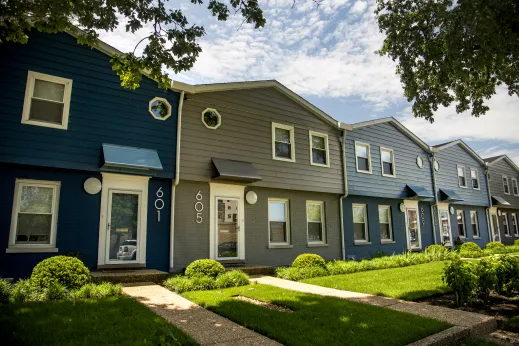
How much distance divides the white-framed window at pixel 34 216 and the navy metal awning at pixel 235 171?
14.7 ft

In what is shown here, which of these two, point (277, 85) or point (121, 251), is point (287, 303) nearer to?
point (121, 251)

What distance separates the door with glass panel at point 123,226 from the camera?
969 centimetres

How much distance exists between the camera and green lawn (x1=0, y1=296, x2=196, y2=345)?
455cm

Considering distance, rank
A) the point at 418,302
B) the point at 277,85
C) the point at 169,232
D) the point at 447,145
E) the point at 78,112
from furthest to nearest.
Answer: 1. the point at 447,145
2. the point at 277,85
3. the point at 169,232
4. the point at 78,112
5. the point at 418,302

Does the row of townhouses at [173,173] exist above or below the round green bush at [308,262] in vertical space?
above

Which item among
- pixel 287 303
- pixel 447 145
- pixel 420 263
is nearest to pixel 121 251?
pixel 287 303

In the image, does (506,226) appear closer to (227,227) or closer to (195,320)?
(227,227)

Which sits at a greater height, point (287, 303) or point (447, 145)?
point (447, 145)

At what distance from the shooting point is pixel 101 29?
7121 mm

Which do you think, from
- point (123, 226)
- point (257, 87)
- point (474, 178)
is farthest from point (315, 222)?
point (474, 178)

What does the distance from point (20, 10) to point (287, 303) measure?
25.5 feet

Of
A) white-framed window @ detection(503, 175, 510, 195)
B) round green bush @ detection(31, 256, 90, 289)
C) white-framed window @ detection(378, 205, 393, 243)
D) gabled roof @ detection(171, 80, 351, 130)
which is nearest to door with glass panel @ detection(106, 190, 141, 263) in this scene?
round green bush @ detection(31, 256, 90, 289)

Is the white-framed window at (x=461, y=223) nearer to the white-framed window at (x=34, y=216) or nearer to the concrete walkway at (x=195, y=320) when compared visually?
the concrete walkway at (x=195, y=320)

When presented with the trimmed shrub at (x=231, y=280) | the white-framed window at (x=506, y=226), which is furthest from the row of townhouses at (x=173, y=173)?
the white-framed window at (x=506, y=226)
